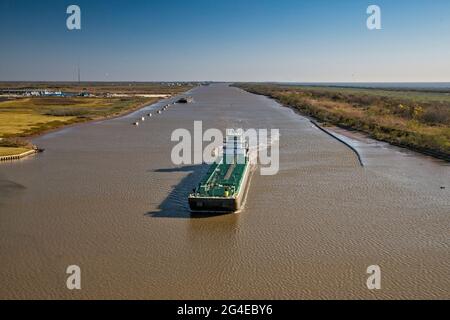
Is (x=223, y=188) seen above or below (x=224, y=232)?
above

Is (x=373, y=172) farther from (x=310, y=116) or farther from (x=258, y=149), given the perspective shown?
(x=310, y=116)

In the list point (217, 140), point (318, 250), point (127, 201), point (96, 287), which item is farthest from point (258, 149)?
point (96, 287)

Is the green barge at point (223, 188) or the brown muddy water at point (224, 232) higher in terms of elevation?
the green barge at point (223, 188)

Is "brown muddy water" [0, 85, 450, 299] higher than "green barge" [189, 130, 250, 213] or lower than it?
lower

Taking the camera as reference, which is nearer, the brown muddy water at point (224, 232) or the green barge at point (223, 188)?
the brown muddy water at point (224, 232)
